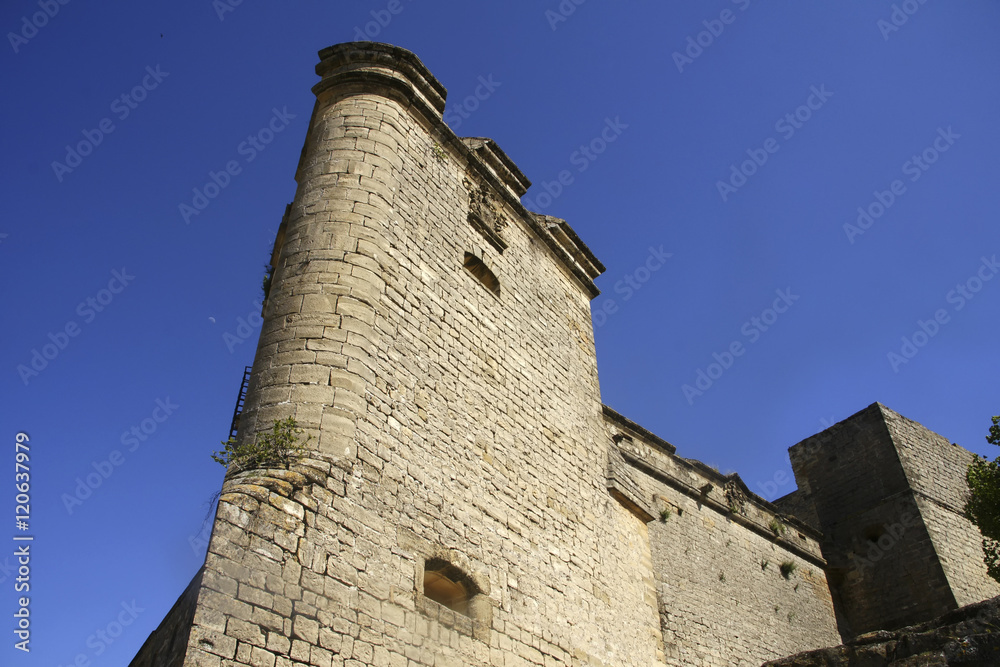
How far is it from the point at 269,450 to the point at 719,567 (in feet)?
26.3

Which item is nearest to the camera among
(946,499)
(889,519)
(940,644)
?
(940,644)

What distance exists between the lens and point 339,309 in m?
6.03

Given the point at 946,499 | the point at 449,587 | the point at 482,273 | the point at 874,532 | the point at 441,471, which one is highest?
the point at 946,499

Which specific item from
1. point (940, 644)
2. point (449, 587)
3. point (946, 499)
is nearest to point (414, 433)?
point (449, 587)

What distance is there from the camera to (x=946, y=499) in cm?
1480

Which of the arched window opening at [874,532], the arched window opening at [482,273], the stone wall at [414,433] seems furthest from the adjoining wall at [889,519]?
the arched window opening at [482,273]

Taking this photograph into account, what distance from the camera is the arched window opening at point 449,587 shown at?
5824 millimetres

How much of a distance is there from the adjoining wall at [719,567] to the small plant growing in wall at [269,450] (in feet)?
15.7

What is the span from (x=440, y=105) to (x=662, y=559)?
261 inches

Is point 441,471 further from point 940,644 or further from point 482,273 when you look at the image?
point 940,644

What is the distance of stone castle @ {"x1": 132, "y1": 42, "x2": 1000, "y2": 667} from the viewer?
15.7 ft

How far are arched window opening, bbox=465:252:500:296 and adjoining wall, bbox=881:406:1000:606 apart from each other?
10556 millimetres

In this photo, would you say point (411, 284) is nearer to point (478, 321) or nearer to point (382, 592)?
point (478, 321)

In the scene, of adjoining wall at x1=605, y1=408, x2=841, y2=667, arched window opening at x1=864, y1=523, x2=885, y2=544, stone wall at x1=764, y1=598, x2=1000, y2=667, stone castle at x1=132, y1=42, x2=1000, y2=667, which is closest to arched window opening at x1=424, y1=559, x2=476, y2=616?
stone castle at x1=132, y1=42, x2=1000, y2=667
